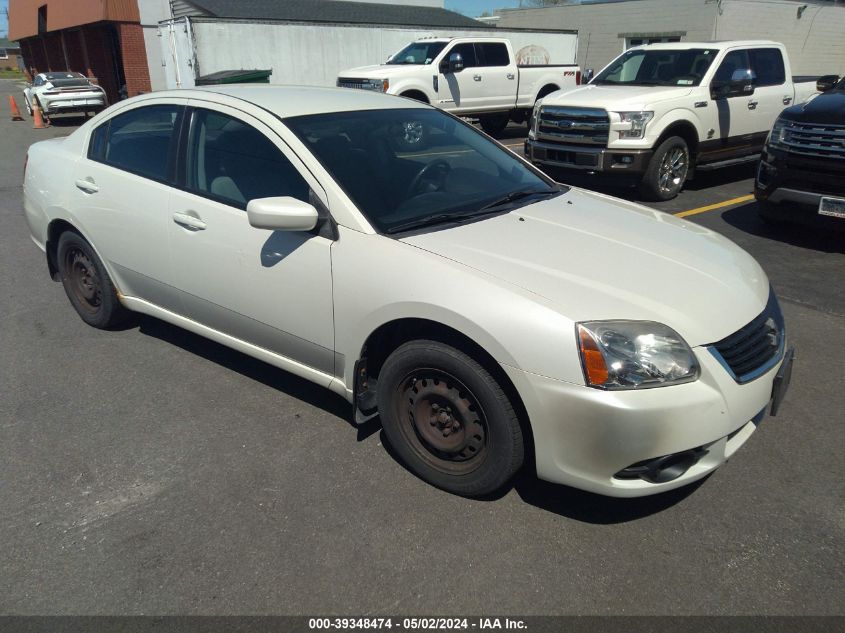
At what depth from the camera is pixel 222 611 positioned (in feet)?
7.63

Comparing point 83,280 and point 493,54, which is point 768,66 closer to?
point 493,54

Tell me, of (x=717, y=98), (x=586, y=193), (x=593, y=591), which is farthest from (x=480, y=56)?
(x=593, y=591)

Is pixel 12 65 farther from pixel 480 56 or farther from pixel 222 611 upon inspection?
pixel 222 611

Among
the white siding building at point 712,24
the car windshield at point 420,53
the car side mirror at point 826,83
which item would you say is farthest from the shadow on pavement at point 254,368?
the white siding building at point 712,24

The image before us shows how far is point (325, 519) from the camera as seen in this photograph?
9.17ft

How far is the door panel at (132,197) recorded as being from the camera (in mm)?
3783

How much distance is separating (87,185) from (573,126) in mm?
5984

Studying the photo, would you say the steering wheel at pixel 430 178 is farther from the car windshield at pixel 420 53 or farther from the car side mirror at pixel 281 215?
the car windshield at pixel 420 53

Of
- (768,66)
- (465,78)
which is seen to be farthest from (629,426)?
(465,78)

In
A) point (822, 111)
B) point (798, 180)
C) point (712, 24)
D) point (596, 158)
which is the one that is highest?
point (712, 24)

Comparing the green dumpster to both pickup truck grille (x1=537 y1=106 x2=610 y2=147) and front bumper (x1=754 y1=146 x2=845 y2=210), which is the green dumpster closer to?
pickup truck grille (x1=537 y1=106 x2=610 y2=147)

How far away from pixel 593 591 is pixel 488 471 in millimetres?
611

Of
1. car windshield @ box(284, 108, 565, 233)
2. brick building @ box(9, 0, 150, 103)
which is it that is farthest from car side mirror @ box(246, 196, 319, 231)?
brick building @ box(9, 0, 150, 103)

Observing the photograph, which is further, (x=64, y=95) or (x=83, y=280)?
(x=64, y=95)
